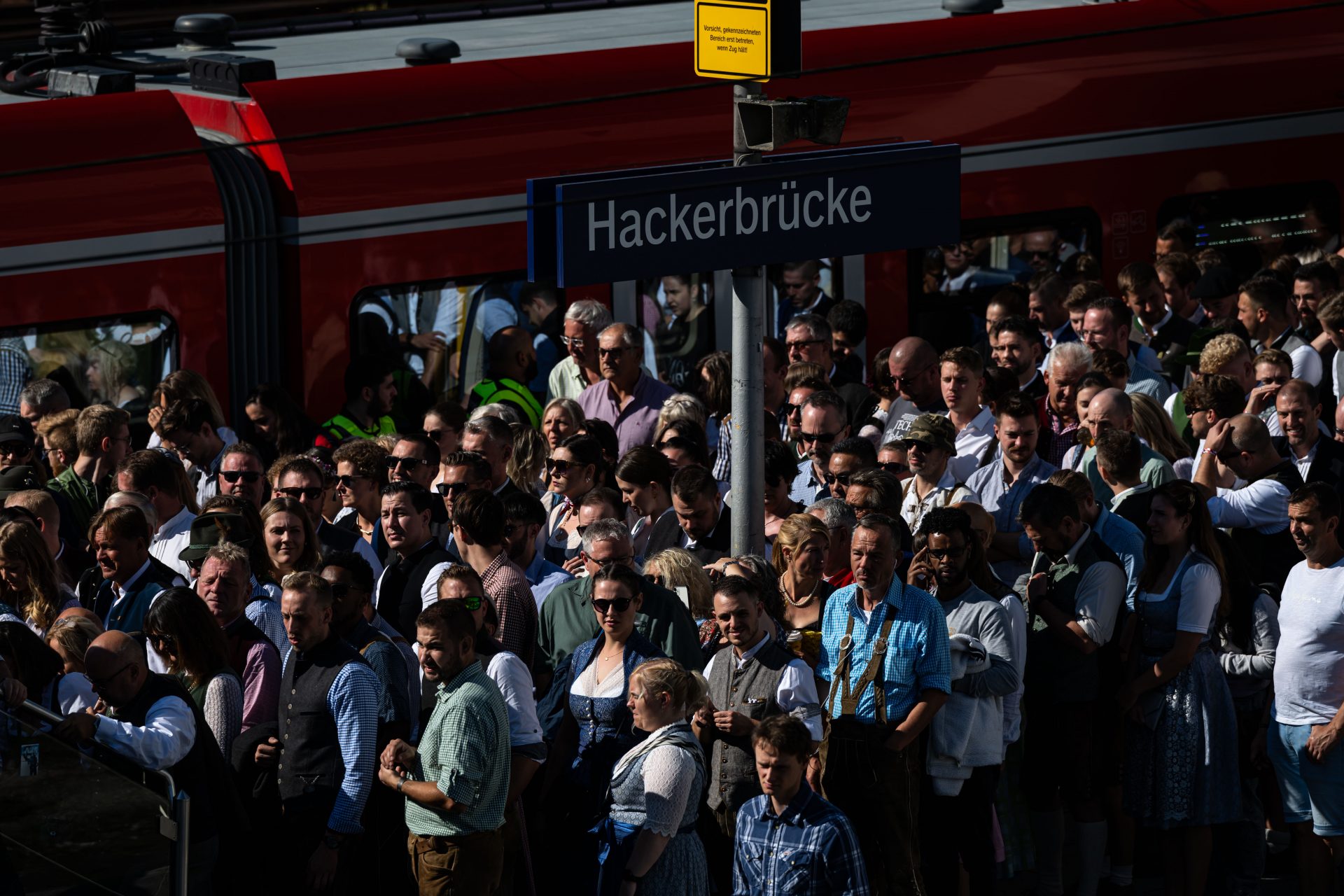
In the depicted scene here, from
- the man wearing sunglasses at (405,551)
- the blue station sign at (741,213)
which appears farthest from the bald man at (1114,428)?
the man wearing sunglasses at (405,551)

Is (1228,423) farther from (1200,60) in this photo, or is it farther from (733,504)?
(1200,60)

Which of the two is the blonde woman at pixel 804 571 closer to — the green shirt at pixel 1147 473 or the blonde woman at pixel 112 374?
the green shirt at pixel 1147 473

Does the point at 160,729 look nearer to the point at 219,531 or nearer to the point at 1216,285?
the point at 219,531

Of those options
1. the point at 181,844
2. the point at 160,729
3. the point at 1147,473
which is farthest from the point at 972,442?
the point at 181,844

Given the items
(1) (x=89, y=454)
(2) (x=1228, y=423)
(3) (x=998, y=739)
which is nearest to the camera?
(3) (x=998, y=739)

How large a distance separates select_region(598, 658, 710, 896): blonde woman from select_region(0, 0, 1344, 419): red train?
3.16 meters

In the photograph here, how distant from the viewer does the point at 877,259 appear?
12852 millimetres

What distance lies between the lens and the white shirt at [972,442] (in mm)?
9484

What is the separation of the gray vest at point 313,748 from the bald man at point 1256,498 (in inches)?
152

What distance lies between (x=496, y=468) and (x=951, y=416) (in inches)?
85.7

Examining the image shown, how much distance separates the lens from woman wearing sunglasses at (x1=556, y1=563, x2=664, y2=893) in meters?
7.15

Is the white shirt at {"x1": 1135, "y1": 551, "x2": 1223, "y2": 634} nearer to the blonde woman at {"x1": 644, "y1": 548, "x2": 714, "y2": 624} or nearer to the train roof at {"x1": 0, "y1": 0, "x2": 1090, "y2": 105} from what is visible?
the blonde woman at {"x1": 644, "y1": 548, "x2": 714, "y2": 624}

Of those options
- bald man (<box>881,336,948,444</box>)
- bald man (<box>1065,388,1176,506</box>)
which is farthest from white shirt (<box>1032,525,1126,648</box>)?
bald man (<box>881,336,948,444</box>)

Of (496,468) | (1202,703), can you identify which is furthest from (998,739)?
(496,468)
